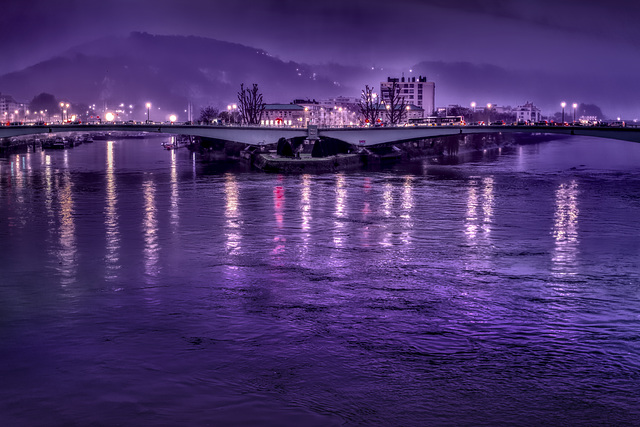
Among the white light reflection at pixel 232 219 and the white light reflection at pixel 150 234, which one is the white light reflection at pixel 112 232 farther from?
the white light reflection at pixel 232 219

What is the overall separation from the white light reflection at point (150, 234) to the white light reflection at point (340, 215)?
8362 millimetres

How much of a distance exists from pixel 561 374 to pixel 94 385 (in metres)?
10.6

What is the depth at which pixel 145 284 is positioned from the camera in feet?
81.5

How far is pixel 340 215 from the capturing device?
42.6 meters

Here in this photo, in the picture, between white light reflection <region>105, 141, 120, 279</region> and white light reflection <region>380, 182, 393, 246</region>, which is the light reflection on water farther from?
white light reflection <region>380, 182, 393, 246</region>

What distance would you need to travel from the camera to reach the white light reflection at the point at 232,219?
3253cm

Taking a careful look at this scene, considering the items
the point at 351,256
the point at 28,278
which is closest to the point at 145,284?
the point at 28,278

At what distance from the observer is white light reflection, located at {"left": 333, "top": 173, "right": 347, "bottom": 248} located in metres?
34.2

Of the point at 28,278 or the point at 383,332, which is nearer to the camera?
the point at 383,332

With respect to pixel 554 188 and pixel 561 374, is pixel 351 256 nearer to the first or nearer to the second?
pixel 561 374

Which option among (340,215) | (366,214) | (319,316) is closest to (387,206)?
(366,214)

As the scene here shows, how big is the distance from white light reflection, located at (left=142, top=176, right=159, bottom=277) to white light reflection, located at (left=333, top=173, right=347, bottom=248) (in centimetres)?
836

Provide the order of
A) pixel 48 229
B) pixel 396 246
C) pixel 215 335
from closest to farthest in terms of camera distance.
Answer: pixel 215 335 → pixel 396 246 → pixel 48 229

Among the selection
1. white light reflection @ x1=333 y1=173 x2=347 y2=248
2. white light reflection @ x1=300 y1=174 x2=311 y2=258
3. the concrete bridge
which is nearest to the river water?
white light reflection @ x1=333 y1=173 x2=347 y2=248
